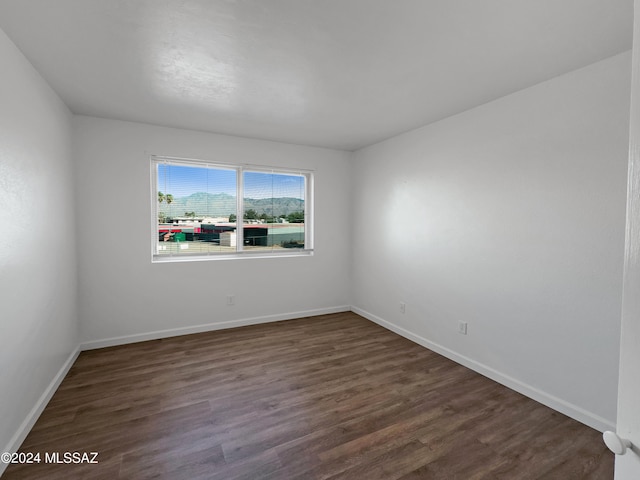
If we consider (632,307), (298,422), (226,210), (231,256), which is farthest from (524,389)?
(226,210)

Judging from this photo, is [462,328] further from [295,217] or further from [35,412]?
[35,412]

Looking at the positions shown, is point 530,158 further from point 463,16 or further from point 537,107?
point 463,16

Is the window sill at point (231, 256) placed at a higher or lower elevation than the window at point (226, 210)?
lower

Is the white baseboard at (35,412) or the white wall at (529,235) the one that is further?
the white wall at (529,235)

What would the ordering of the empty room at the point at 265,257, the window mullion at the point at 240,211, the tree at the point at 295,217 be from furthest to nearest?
the tree at the point at 295,217 < the window mullion at the point at 240,211 < the empty room at the point at 265,257

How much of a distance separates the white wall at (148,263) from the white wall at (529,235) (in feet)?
5.26

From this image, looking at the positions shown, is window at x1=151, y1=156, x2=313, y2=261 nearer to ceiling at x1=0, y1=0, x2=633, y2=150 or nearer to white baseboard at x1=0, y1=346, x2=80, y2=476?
ceiling at x1=0, y1=0, x2=633, y2=150

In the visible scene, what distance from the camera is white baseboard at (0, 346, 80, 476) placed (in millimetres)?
1778

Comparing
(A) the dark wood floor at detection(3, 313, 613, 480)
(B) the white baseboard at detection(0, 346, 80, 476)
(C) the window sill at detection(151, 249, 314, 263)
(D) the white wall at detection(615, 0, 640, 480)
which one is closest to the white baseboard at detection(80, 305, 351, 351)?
(A) the dark wood floor at detection(3, 313, 613, 480)

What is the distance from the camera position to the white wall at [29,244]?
5.74ft

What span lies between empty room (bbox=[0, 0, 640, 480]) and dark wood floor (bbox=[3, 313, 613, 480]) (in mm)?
18

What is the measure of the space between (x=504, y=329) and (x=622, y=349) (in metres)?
2.31

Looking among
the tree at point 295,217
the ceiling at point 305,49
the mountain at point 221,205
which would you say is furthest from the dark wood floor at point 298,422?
the ceiling at point 305,49

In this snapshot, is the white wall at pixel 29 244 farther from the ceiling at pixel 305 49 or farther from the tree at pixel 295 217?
the tree at pixel 295 217
